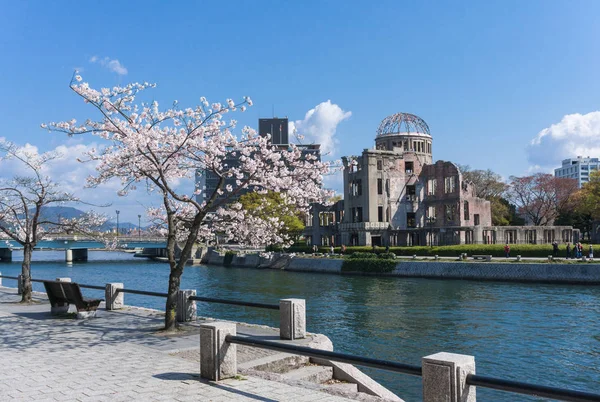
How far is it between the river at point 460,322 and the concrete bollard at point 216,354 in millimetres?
5475

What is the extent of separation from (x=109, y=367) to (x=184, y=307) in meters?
5.60

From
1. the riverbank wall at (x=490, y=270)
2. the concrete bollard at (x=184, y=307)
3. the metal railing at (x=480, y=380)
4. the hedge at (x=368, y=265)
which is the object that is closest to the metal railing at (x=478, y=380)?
the metal railing at (x=480, y=380)

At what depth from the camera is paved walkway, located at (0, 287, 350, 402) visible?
30.3ft

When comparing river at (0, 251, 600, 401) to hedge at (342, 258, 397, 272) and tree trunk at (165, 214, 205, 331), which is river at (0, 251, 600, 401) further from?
hedge at (342, 258, 397, 272)

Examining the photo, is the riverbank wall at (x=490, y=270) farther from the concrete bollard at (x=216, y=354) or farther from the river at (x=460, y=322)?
the concrete bollard at (x=216, y=354)

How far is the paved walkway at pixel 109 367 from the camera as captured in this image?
923 cm

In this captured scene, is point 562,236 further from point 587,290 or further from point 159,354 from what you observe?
point 159,354

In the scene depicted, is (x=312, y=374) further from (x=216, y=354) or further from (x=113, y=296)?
(x=113, y=296)

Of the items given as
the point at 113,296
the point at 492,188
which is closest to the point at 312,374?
the point at 113,296

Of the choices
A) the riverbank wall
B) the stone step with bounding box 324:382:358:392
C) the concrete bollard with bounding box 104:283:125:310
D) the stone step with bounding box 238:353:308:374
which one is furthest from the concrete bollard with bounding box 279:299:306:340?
the riverbank wall

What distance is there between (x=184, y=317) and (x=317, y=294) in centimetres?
2339

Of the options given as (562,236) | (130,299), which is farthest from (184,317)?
(562,236)

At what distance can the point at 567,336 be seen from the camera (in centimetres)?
2216

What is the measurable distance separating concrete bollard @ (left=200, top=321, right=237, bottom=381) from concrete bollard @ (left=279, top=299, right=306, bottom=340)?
10.6 feet
